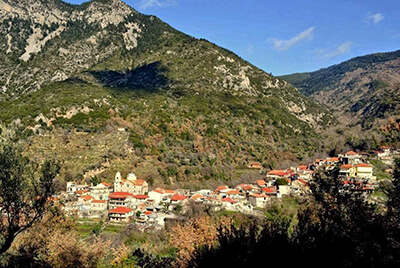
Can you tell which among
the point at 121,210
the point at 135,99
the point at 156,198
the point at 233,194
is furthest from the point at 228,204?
the point at 135,99

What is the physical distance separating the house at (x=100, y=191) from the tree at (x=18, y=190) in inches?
1333

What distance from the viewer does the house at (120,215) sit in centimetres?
3834

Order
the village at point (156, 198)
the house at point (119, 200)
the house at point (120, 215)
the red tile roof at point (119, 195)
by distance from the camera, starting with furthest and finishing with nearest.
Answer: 1. the red tile roof at point (119, 195)
2. the house at point (119, 200)
3. the village at point (156, 198)
4. the house at point (120, 215)

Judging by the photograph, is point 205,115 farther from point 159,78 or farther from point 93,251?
point 93,251

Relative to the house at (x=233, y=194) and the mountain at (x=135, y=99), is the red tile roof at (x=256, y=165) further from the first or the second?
the house at (x=233, y=194)

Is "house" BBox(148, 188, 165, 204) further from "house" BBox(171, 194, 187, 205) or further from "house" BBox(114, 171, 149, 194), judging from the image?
"house" BBox(171, 194, 187, 205)

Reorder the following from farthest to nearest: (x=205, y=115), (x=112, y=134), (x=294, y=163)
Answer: (x=205, y=115), (x=294, y=163), (x=112, y=134)

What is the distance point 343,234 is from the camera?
10.2 meters

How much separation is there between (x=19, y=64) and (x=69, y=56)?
1681cm

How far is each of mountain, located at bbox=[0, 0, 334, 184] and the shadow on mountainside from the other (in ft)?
1.20

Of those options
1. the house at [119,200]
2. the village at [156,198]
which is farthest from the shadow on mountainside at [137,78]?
the house at [119,200]

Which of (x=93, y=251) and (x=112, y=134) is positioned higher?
(x=112, y=134)

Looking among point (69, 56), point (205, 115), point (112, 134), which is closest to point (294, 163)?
point (205, 115)

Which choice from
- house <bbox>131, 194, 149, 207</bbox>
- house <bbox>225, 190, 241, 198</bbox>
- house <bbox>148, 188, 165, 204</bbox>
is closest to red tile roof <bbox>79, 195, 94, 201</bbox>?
house <bbox>131, 194, 149, 207</bbox>
